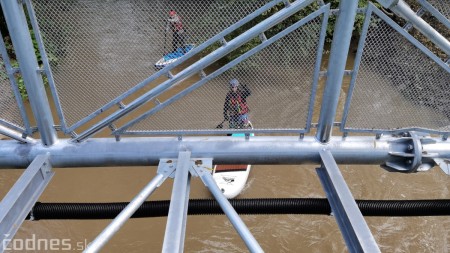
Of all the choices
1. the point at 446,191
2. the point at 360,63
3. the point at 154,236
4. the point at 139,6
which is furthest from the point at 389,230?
the point at 139,6

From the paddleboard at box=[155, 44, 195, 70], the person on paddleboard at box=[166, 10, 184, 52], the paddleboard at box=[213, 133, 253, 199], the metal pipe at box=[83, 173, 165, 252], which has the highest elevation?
the paddleboard at box=[213, 133, 253, 199]

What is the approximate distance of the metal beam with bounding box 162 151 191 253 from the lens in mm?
2155

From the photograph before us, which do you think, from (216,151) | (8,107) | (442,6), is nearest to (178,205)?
(216,151)

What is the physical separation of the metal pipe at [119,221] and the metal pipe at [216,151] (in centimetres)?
29

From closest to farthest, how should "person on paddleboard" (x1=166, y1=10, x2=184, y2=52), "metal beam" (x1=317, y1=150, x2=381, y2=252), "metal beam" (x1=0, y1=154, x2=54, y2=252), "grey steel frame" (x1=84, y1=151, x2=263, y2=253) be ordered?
"metal beam" (x1=317, y1=150, x2=381, y2=252)
"grey steel frame" (x1=84, y1=151, x2=263, y2=253)
"metal beam" (x1=0, y1=154, x2=54, y2=252)
"person on paddleboard" (x1=166, y1=10, x2=184, y2=52)

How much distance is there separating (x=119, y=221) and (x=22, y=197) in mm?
635

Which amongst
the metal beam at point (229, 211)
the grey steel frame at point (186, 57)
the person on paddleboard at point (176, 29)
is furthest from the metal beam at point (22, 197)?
the person on paddleboard at point (176, 29)

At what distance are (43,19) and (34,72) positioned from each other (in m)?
0.34

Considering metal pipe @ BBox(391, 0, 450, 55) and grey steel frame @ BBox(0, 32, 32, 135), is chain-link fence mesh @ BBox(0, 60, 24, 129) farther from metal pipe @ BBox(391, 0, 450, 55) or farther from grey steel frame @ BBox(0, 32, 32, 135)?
metal pipe @ BBox(391, 0, 450, 55)

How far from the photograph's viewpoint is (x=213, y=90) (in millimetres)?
3018

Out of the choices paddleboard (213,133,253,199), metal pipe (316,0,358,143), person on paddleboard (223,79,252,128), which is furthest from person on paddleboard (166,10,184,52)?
paddleboard (213,133,253,199)

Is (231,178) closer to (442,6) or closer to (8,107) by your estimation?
(8,107)

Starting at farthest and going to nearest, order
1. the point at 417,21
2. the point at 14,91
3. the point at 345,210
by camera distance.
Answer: the point at 14,91
the point at 417,21
the point at 345,210

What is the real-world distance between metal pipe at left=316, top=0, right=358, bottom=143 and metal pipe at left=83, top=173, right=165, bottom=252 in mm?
1184
